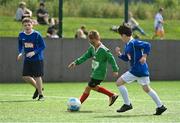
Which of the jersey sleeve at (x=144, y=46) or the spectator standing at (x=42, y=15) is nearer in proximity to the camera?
the jersey sleeve at (x=144, y=46)

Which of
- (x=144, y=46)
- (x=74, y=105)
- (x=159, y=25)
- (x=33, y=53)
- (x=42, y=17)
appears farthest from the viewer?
(x=159, y=25)

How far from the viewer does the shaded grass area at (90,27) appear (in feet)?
87.6

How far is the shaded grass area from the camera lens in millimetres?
26688

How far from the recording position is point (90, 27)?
30125mm

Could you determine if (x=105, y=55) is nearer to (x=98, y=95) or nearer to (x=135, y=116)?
(x=135, y=116)

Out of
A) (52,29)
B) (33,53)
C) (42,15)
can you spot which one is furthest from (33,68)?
(42,15)

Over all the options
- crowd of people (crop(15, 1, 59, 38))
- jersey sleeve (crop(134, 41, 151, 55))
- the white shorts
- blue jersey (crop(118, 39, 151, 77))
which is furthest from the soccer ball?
crowd of people (crop(15, 1, 59, 38))

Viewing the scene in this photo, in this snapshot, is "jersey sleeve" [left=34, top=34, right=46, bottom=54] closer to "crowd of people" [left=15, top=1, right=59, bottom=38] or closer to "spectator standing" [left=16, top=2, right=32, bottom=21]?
"crowd of people" [left=15, top=1, right=59, bottom=38]

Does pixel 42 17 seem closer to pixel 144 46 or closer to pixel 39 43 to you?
pixel 39 43

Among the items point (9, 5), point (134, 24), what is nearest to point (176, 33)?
point (134, 24)

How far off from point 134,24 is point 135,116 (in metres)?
18.1

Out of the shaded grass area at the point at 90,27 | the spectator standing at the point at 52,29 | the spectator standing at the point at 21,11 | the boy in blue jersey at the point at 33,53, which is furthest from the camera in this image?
the spectator standing at the point at 21,11

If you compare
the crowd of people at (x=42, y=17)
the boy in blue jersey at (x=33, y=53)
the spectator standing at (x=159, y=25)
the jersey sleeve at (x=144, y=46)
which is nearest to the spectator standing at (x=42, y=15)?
the crowd of people at (x=42, y=17)

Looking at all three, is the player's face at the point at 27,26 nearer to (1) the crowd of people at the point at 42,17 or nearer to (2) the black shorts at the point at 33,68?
(2) the black shorts at the point at 33,68
